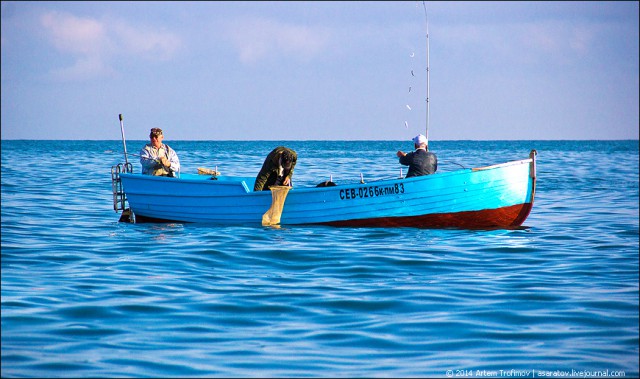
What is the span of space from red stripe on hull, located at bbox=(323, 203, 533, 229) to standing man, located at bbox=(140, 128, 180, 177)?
3.27 meters

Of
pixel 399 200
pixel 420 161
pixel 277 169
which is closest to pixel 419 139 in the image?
pixel 420 161

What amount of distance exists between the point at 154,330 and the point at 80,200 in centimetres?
1497

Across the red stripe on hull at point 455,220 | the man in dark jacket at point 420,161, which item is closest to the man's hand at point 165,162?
the red stripe on hull at point 455,220

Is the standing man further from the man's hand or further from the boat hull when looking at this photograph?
the boat hull

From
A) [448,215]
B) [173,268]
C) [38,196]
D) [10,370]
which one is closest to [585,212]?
[448,215]

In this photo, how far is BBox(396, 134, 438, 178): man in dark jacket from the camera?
14.7m

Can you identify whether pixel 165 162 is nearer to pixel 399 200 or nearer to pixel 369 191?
pixel 369 191

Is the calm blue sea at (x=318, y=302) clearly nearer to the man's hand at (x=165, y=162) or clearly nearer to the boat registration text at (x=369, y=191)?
the boat registration text at (x=369, y=191)

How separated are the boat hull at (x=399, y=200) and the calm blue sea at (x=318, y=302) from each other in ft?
1.21

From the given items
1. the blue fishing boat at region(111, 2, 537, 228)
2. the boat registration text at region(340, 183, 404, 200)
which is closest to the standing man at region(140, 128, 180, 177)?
the blue fishing boat at region(111, 2, 537, 228)

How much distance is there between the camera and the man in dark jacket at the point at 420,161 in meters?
14.7

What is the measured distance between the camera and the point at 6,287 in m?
9.23

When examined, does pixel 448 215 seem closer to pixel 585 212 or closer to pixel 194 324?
pixel 585 212

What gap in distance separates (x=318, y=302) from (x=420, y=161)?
6560 millimetres
